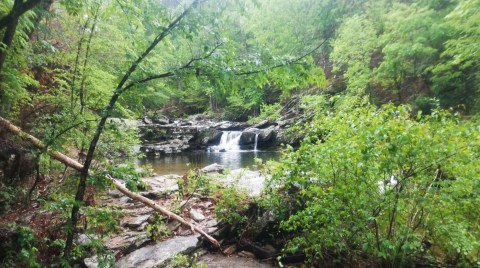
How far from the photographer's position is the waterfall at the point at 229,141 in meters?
23.4

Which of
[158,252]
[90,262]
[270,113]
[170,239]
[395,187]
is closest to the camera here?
[395,187]

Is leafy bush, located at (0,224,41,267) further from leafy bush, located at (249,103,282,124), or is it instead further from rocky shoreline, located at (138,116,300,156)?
leafy bush, located at (249,103,282,124)

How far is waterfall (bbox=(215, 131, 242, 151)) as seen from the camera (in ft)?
76.7

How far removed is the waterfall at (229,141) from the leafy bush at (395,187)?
19.3 m

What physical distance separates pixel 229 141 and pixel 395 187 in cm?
2128

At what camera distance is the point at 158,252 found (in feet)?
15.1

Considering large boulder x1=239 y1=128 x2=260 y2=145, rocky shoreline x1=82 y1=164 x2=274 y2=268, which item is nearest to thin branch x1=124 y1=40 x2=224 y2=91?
rocky shoreline x1=82 y1=164 x2=274 y2=268

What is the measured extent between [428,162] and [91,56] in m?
7.06

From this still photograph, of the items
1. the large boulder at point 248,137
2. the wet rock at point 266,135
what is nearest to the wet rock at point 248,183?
the wet rock at point 266,135

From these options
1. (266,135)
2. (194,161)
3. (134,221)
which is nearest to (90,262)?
(134,221)

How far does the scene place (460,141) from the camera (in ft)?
9.49

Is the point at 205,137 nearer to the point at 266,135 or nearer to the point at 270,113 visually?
the point at 266,135

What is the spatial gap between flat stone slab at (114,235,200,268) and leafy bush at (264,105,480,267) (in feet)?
6.87

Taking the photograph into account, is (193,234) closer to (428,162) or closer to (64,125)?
(64,125)
